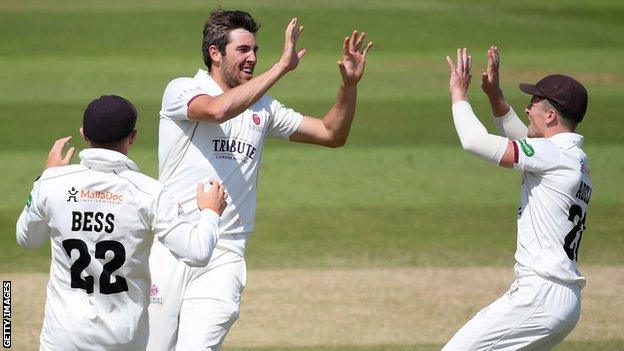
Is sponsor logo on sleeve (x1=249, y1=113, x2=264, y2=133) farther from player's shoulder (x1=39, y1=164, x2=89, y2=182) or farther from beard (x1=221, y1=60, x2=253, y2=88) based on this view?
player's shoulder (x1=39, y1=164, x2=89, y2=182)

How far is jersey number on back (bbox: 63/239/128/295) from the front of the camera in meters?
5.48

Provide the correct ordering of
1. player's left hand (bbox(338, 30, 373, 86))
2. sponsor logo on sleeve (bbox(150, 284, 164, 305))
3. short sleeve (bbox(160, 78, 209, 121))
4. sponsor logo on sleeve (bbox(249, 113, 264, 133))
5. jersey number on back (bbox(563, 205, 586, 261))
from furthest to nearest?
player's left hand (bbox(338, 30, 373, 86))
sponsor logo on sleeve (bbox(249, 113, 264, 133))
short sleeve (bbox(160, 78, 209, 121))
sponsor logo on sleeve (bbox(150, 284, 164, 305))
jersey number on back (bbox(563, 205, 586, 261))

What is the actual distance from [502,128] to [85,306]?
9.37 feet

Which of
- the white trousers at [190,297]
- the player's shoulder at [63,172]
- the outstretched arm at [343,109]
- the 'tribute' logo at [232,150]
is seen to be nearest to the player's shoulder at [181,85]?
the 'tribute' logo at [232,150]

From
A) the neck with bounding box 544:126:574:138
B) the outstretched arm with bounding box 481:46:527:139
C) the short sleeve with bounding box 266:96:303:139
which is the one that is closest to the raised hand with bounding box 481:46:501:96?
the outstretched arm with bounding box 481:46:527:139

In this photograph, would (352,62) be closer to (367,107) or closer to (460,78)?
(460,78)

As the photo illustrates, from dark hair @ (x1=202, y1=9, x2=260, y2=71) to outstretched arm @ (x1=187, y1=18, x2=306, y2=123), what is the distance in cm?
49

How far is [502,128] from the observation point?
7.13 meters

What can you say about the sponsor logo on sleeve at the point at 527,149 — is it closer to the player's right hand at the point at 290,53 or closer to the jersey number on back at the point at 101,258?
the player's right hand at the point at 290,53

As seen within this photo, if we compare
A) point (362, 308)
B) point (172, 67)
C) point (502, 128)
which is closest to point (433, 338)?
point (362, 308)

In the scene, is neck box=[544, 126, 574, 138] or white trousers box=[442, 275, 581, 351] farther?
neck box=[544, 126, 574, 138]

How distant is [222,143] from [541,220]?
1787 millimetres

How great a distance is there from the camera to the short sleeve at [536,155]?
6129 millimetres

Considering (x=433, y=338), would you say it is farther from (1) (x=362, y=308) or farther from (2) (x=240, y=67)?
(2) (x=240, y=67)
